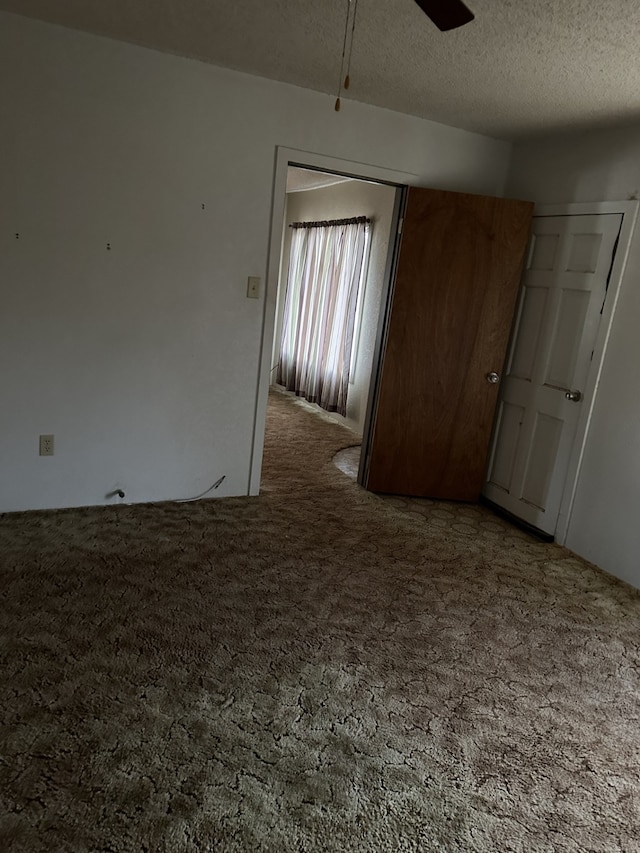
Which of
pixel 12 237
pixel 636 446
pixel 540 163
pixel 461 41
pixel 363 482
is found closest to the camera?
pixel 461 41

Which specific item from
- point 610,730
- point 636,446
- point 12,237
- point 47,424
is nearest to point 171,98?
point 12,237

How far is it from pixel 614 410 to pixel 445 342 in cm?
109

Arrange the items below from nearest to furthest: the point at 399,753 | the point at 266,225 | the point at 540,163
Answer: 1. the point at 399,753
2. the point at 266,225
3. the point at 540,163

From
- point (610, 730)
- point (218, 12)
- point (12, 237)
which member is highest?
point (218, 12)

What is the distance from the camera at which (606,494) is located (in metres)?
3.18

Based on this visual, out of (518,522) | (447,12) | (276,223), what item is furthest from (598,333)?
(447,12)

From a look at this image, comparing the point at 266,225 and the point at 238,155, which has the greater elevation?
the point at 238,155

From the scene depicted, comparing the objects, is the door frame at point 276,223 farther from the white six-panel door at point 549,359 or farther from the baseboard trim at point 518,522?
the baseboard trim at point 518,522

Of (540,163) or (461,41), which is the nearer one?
(461,41)

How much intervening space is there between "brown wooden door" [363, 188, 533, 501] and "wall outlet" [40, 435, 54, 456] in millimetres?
1958

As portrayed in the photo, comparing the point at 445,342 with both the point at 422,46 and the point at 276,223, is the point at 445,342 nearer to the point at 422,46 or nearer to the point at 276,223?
the point at 276,223

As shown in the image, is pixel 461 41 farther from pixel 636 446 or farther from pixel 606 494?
pixel 606 494

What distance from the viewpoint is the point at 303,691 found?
1.97 metres

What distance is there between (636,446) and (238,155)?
2.63 metres
